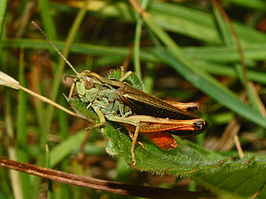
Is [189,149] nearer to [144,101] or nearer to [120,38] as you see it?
[144,101]

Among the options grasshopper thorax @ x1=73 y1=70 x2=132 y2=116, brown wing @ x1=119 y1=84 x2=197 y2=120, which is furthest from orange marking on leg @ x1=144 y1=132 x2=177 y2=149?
grasshopper thorax @ x1=73 y1=70 x2=132 y2=116

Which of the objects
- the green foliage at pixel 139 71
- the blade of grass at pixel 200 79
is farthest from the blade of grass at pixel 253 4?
the blade of grass at pixel 200 79

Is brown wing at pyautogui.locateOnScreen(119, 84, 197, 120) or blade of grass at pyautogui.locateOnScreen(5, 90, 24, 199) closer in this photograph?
brown wing at pyautogui.locateOnScreen(119, 84, 197, 120)

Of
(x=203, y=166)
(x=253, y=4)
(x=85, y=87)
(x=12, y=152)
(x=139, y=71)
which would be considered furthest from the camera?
(x=253, y=4)

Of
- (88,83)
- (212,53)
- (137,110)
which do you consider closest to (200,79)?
(212,53)

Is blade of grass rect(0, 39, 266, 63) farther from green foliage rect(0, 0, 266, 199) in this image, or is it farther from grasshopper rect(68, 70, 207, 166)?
grasshopper rect(68, 70, 207, 166)

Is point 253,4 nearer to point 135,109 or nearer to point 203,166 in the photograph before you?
point 135,109

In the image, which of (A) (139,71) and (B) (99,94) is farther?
(A) (139,71)

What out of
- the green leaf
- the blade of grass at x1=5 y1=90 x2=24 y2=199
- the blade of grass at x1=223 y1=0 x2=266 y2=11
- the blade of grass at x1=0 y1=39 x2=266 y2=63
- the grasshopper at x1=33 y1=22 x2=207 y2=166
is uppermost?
the blade of grass at x1=223 y1=0 x2=266 y2=11

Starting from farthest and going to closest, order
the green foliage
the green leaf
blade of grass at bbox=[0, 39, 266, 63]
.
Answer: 1. blade of grass at bbox=[0, 39, 266, 63]
2. the green foliage
3. the green leaf

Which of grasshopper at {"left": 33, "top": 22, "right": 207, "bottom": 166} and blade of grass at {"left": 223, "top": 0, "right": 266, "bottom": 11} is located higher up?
blade of grass at {"left": 223, "top": 0, "right": 266, "bottom": 11}
